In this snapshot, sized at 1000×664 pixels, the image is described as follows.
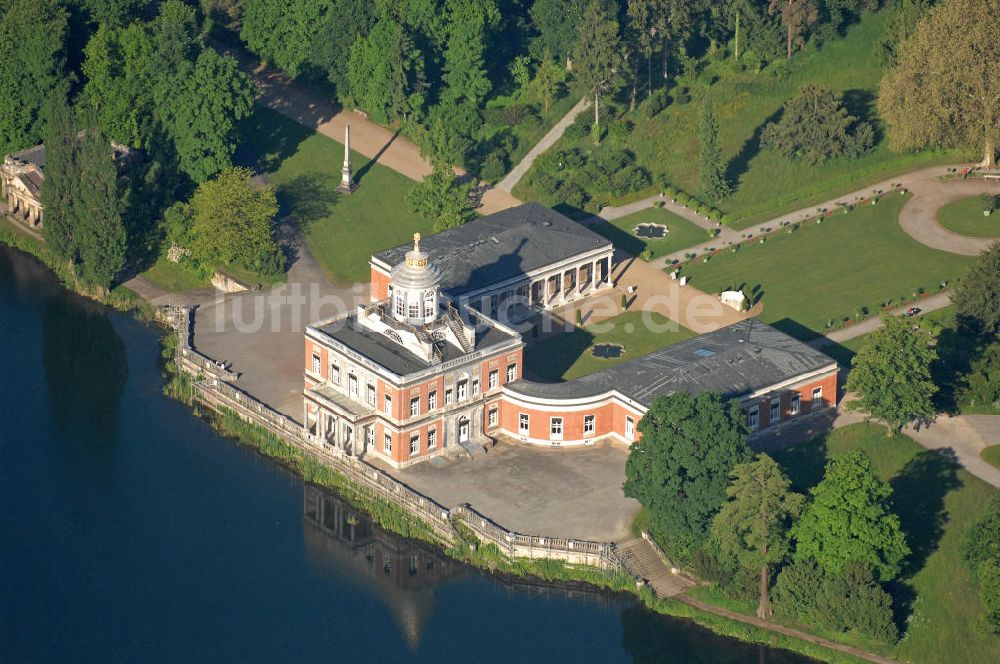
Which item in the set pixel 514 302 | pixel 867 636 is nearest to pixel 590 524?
pixel 867 636

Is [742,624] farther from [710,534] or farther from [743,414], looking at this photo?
[743,414]

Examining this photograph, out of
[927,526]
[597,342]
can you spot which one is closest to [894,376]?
[927,526]

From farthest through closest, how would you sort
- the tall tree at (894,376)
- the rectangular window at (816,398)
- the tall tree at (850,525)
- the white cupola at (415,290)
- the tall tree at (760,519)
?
the rectangular window at (816,398) < the white cupola at (415,290) < the tall tree at (894,376) < the tall tree at (760,519) < the tall tree at (850,525)

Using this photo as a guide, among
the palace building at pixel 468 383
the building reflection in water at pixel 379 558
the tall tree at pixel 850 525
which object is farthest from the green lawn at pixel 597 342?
the tall tree at pixel 850 525

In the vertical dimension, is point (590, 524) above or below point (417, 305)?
below

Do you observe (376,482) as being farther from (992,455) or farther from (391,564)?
(992,455)

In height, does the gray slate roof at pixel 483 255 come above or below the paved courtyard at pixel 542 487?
above

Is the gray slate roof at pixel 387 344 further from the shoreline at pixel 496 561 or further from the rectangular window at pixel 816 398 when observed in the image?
the rectangular window at pixel 816 398
